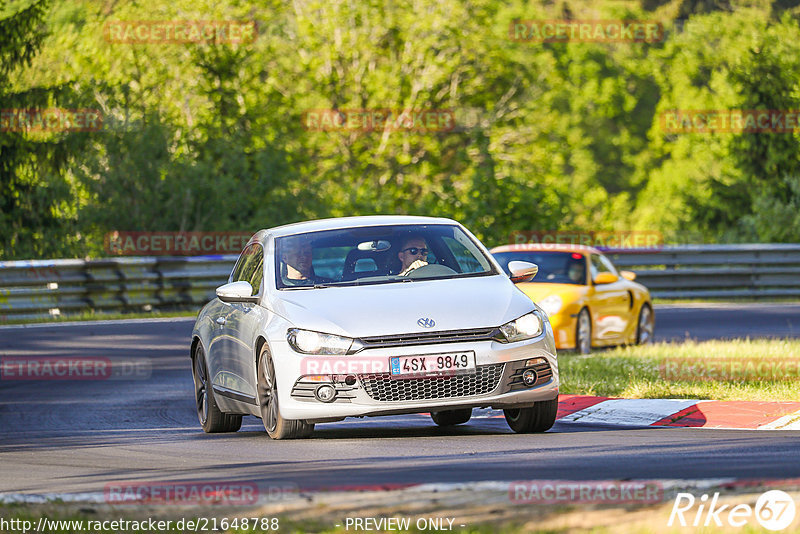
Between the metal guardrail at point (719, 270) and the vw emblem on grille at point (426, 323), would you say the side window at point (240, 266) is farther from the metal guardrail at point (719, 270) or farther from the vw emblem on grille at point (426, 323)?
the metal guardrail at point (719, 270)

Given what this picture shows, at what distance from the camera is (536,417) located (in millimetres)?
10109

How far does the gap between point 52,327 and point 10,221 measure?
11225mm

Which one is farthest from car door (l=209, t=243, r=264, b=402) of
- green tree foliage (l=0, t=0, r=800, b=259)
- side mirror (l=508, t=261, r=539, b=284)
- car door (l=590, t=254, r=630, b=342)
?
green tree foliage (l=0, t=0, r=800, b=259)

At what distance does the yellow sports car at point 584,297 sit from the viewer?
18.1m

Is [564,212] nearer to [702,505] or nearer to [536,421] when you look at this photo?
[536,421]

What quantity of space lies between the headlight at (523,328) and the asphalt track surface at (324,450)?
2.27ft

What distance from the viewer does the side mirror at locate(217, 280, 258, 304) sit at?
10.5m

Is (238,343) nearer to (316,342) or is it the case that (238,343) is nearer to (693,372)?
(316,342)

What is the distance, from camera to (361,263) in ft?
34.7

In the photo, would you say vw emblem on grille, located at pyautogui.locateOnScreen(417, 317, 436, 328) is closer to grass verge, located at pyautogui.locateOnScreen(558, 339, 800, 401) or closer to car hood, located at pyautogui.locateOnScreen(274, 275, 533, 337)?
car hood, located at pyautogui.locateOnScreen(274, 275, 533, 337)

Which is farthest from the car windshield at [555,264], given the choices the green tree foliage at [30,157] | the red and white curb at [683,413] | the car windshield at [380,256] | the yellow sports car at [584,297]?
the green tree foliage at [30,157]

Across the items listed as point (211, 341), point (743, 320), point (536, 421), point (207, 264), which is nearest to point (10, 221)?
point (207, 264)

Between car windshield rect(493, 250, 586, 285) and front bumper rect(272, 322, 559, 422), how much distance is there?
9429 mm

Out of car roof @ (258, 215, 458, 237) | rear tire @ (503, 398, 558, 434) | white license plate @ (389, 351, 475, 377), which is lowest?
rear tire @ (503, 398, 558, 434)
